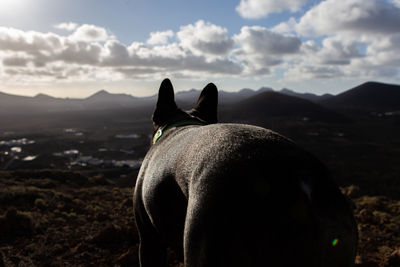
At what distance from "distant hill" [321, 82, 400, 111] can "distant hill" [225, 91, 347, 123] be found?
128 feet

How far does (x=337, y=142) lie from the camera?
60.2 metres

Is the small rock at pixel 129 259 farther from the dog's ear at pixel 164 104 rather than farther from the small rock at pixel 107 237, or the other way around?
the dog's ear at pixel 164 104

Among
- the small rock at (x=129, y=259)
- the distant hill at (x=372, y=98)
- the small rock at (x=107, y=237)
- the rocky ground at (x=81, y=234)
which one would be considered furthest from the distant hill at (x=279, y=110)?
the small rock at (x=129, y=259)

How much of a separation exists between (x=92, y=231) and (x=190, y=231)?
5.95m

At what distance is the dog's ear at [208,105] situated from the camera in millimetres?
3586

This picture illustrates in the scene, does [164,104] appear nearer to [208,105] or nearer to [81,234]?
[208,105]

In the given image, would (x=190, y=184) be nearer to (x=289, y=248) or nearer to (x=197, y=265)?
(x=197, y=265)

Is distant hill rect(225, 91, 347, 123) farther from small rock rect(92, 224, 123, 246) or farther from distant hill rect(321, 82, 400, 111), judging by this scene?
small rock rect(92, 224, 123, 246)

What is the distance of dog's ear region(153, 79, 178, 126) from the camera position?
3.45m

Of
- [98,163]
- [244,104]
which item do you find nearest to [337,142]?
[98,163]

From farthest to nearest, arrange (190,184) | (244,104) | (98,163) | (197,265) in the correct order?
(244,104)
(98,163)
(190,184)
(197,265)

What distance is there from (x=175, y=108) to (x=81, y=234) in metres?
4.40

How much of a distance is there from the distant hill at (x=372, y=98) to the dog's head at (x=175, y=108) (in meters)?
160

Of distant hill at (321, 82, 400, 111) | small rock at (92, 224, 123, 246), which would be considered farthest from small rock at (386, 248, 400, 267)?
distant hill at (321, 82, 400, 111)
